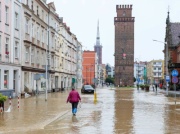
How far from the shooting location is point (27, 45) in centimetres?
4300

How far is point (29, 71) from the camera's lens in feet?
146

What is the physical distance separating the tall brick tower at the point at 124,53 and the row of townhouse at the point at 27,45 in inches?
2378

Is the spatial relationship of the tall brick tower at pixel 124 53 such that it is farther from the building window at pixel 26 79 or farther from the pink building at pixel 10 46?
the pink building at pixel 10 46

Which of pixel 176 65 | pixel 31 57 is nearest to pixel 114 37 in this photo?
pixel 176 65

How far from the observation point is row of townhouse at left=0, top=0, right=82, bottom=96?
35375mm

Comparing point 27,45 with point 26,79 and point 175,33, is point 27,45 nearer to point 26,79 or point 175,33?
point 26,79

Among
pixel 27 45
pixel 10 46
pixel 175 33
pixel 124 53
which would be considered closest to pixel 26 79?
pixel 27 45

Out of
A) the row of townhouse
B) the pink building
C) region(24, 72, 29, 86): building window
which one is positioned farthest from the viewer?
region(24, 72, 29, 86): building window

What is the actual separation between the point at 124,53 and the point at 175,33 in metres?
37.5

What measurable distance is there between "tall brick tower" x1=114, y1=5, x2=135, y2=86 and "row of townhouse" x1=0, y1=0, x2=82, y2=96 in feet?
198

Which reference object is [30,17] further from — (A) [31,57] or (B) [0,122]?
(B) [0,122]

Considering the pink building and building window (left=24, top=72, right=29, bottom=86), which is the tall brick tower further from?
the pink building

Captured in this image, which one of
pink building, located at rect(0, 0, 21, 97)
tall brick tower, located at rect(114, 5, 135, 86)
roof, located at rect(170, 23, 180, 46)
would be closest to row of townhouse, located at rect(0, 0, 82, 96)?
pink building, located at rect(0, 0, 21, 97)

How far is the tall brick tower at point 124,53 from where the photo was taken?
125000 mm
